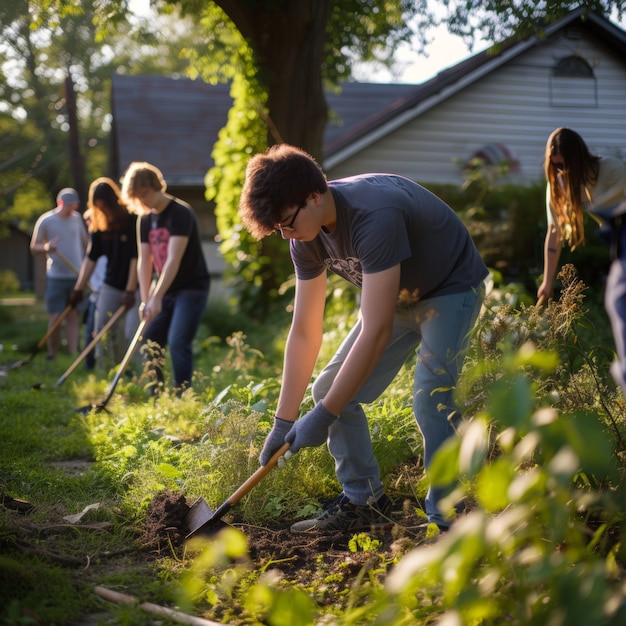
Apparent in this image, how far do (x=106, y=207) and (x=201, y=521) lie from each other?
4.65m

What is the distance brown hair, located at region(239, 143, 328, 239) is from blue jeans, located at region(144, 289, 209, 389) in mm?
3323

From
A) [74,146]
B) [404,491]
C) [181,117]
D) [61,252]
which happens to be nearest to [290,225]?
[404,491]

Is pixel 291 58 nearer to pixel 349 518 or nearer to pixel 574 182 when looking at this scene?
pixel 574 182

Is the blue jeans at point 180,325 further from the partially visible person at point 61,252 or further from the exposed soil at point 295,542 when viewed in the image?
the partially visible person at point 61,252

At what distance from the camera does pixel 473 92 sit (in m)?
15.2

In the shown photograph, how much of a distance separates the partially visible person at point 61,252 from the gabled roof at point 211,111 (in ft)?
16.5

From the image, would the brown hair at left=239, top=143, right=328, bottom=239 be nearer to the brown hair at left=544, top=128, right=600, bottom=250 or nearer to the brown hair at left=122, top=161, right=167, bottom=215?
the brown hair at left=544, top=128, right=600, bottom=250

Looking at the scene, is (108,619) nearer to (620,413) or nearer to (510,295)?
(620,413)

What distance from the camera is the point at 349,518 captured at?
3.66 m

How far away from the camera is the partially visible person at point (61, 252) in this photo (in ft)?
32.7

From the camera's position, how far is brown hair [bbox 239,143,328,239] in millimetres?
2971

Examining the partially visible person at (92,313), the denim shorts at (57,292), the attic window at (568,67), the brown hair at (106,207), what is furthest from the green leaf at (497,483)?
the attic window at (568,67)

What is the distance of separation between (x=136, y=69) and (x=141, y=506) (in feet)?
143

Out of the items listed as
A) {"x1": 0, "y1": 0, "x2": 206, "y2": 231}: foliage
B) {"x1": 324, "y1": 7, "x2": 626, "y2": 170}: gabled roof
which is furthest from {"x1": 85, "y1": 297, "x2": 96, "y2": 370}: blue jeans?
{"x1": 0, "y1": 0, "x2": 206, "y2": 231}: foliage
